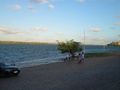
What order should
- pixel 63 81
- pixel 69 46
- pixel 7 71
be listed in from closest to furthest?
pixel 63 81
pixel 7 71
pixel 69 46

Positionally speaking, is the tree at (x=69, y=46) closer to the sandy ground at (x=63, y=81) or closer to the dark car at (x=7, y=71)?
the sandy ground at (x=63, y=81)

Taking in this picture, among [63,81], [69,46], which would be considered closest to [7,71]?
[63,81]

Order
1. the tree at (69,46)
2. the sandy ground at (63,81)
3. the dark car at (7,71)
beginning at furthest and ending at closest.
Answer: the tree at (69,46)
the dark car at (7,71)
the sandy ground at (63,81)

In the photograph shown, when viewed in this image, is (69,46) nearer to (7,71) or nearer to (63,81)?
(7,71)

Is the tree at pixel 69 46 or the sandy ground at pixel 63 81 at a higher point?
the tree at pixel 69 46

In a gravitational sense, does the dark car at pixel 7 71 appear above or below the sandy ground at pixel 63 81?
above

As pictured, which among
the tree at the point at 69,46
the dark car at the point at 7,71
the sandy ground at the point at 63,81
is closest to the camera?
the sandy ground at the point at 63,81

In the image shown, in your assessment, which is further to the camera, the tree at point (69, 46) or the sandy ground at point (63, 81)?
the tree at point (69, 46)

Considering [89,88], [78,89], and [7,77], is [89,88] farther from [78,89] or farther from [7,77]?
[7,77]

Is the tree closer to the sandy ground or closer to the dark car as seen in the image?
the sandy ground

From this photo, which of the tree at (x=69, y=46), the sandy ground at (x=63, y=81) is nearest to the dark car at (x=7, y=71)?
the sandy ground at (x=63, y=81)

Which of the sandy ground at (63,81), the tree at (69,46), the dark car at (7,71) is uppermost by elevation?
the tree at (69,46)

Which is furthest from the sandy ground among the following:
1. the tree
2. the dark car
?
the tree

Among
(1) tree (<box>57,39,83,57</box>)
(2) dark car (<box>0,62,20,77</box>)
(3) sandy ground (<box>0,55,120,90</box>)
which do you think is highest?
(1) tree (<box>57,39,83,57</box>)
